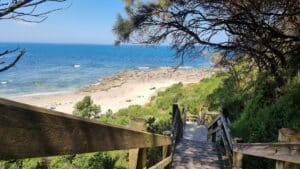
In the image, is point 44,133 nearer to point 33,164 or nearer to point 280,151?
point 280,151

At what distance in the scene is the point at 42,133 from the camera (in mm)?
1119

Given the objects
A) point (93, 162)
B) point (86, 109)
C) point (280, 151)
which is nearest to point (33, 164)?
point (93, 162)

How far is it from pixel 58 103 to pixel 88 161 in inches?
922

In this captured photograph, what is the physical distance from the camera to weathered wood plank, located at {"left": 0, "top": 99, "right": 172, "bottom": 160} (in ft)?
Result: 3.25

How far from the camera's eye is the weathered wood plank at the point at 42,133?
0.99 m

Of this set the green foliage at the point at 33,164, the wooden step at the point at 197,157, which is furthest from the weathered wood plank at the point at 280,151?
the green foliage at the point at 33,164

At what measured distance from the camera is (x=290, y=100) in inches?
313

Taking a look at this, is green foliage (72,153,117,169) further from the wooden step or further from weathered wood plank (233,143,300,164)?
weathered wood plank (233,143,300,164)

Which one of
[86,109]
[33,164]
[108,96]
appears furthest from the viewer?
[108,96]

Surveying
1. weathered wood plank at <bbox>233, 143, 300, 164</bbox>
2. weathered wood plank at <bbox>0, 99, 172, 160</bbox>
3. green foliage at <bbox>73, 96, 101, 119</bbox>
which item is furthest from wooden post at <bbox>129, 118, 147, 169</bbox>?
green foliage at <bbox>73, 96, 101, 119</bbox>

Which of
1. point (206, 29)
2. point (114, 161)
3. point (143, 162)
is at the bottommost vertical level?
point (114, 161)

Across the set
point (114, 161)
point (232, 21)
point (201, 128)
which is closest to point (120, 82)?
point (201, 128)

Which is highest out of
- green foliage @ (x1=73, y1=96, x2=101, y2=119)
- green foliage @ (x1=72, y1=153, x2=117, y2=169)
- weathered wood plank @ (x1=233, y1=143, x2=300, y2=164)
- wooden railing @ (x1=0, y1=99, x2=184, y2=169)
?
wooden railing @ (x1=0, y1=99, x2=184, y2=169)

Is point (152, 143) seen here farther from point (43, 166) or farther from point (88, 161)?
point (88, 161)
